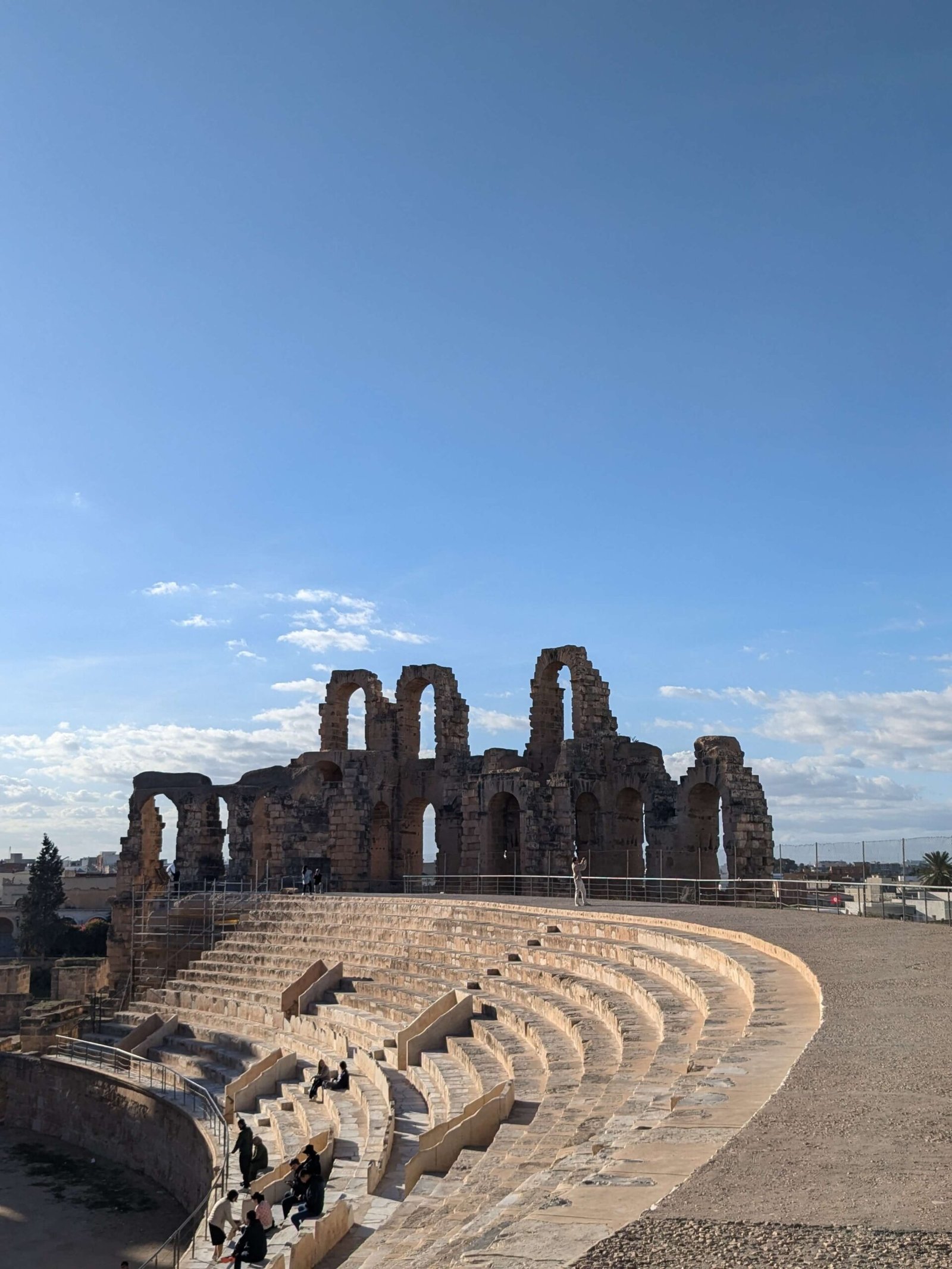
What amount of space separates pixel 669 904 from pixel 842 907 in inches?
158

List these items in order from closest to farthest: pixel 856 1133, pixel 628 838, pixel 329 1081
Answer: pixel 856 1133
pixel 329 1081
pixel 628 838

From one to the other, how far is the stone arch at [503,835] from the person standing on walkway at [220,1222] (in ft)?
62.5

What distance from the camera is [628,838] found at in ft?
104

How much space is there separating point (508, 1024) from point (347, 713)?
25.2 meters

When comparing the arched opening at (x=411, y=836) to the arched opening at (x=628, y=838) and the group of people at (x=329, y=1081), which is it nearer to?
the arched opening at (x=628, y=838)

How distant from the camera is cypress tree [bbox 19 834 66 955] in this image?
176 ft

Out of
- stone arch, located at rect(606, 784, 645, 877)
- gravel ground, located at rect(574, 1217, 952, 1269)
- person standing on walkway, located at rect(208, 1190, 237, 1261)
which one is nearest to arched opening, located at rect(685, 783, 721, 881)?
stone arch, located at rect(606, 784, 645, 877)

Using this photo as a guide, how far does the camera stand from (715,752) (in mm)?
27062

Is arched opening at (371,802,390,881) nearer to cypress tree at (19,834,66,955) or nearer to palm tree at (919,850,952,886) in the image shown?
palm tree at (919,850,952,886)

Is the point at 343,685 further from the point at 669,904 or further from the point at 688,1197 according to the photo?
the point at 688,1197

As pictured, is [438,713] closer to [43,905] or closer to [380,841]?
[380,841]

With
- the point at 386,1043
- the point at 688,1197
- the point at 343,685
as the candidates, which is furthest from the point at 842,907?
the point at 343,685

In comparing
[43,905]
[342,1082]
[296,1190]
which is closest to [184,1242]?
[342,1082]

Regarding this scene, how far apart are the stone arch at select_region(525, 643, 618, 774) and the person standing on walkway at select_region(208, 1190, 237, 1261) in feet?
68.6
